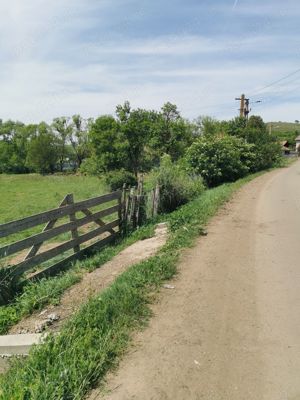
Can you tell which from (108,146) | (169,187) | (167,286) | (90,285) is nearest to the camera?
(167,286)

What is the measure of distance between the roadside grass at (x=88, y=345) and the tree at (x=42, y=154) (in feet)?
175

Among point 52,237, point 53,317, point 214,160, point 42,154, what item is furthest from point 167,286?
point 42,154

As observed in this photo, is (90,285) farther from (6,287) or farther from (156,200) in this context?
(156,200)

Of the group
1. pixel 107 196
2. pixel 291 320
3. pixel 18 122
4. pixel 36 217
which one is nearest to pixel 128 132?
pixel 107 196

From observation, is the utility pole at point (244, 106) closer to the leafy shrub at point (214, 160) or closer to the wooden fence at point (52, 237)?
the leafy shrub at point (214, 160)

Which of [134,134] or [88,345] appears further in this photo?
[134,134]

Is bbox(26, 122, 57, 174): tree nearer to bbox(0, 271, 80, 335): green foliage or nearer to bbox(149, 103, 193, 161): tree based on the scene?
bbox(149, 103, 193, 161): tree

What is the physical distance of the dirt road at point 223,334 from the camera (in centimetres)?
366

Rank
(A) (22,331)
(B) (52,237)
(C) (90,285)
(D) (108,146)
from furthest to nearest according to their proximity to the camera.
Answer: (D) (108,146), (B) (52,237), (C) (90,285), (A) (22,331)

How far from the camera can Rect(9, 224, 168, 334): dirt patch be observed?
18.1 ft

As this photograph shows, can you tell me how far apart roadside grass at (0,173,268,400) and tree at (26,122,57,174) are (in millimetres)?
53209

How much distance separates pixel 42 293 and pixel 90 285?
2.75ft

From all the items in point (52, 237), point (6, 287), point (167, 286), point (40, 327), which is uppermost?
point (52, 237)

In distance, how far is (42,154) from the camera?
187 feet
